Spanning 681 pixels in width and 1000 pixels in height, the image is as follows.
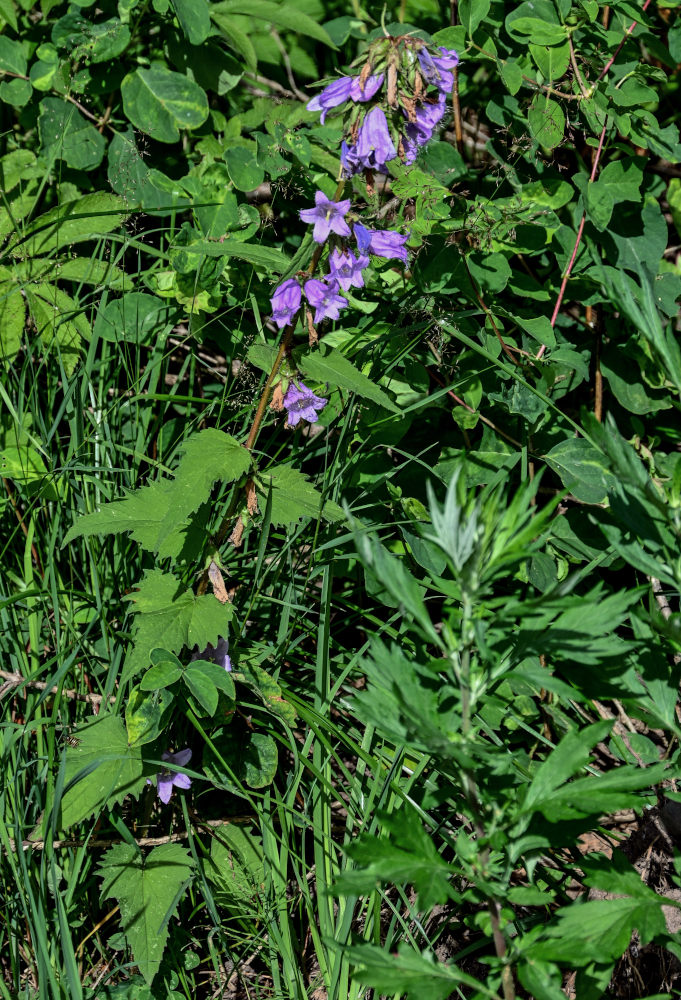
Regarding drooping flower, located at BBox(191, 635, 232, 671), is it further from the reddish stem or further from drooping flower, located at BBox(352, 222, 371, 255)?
the reddish stem

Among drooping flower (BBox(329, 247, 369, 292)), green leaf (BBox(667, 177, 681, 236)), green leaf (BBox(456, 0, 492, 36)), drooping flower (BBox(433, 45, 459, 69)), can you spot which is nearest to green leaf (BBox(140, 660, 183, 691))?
drooping flower (BBox(329, 247, 369, 292))

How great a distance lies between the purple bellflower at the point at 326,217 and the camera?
5.13ft

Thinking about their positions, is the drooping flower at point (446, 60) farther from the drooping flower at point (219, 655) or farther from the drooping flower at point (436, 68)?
the drooping flower at point (219, 655)

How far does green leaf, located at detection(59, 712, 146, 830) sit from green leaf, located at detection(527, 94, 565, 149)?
1.60 meters

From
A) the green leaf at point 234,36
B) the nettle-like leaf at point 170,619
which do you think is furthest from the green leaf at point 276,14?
the nettle-like leaf at point 170,619

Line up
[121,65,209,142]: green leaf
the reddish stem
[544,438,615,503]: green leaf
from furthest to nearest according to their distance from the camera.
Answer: [121,65,209,142]: green leaf < the reddish stem < [544,438,615,503]: green leaf

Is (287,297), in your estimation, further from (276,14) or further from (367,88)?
(276,14)

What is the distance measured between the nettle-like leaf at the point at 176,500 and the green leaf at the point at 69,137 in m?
1.17

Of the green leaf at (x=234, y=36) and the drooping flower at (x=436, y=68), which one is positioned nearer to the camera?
the drooping flower at (x=436, y=68)

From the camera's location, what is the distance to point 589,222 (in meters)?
2.34

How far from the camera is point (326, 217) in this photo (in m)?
1.58

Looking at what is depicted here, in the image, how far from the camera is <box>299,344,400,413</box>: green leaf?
1.62 meters

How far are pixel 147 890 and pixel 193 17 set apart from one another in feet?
6.67

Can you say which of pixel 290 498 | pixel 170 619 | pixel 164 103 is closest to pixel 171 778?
pixel 170 619
